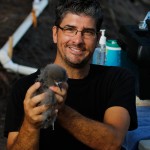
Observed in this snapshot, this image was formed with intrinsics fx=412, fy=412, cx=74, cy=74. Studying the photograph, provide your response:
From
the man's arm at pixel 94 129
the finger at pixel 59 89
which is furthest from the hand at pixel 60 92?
the man's arm at pixel 94 129

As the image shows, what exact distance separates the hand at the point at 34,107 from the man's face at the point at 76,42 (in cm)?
78

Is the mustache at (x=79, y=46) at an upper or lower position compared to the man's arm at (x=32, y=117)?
upper

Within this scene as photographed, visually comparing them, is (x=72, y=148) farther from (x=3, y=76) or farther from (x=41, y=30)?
(x=41, y=30)

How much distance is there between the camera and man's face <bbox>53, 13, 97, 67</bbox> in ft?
10.3

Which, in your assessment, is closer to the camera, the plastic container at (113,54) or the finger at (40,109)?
the finger at (40,109)

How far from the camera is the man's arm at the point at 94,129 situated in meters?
2.71

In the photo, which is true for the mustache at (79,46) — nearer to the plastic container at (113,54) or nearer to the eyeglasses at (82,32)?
the eyeglasses at (82,32)

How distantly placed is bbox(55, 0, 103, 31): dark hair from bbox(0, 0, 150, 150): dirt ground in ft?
11.5

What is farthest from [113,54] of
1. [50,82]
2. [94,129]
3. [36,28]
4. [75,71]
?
[36,28]

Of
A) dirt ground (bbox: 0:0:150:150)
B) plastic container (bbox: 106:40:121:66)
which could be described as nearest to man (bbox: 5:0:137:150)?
plastic container (bbox: 106:40:121:66)

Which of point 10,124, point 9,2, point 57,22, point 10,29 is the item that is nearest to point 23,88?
point 10,124

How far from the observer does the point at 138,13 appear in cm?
1190

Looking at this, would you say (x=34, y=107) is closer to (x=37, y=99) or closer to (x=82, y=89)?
(x=37, y=99)

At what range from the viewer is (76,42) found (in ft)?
10.3
